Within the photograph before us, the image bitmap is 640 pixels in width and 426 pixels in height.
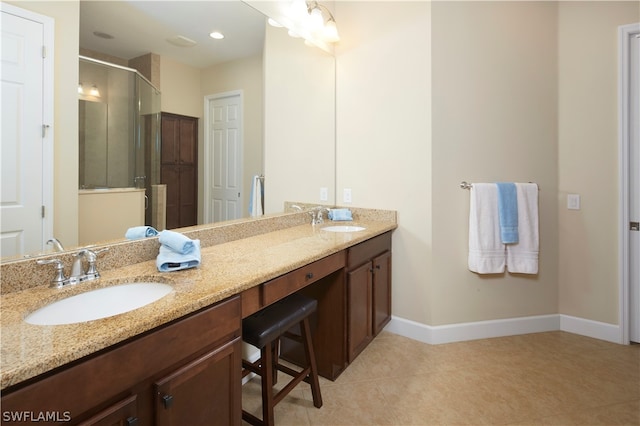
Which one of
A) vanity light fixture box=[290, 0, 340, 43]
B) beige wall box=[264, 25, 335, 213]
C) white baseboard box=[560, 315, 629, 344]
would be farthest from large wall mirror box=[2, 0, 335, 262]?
white baseboard box=[560, 315, 629, 344]

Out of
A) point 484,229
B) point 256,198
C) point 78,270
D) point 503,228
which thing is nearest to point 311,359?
point 256,198

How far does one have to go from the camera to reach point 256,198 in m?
2.11

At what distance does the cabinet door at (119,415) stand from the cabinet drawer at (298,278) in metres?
0.55

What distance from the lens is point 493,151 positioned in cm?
247

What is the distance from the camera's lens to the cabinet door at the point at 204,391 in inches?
36.0

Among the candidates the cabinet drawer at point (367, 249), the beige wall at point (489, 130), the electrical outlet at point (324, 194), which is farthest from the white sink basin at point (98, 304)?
the beige wall at point (489, 130)

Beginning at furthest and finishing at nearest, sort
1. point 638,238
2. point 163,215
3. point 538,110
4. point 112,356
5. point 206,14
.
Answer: point 538,110 < point 638,238 < point 206,14 < point 163,215 < point 112,356

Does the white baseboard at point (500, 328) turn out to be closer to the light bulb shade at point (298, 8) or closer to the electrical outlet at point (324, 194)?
the electrical outlet at point (324, 194)

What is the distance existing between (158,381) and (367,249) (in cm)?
149

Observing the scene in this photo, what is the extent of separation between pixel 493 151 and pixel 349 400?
196cm

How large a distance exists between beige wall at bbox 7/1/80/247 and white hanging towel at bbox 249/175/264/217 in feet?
3.20

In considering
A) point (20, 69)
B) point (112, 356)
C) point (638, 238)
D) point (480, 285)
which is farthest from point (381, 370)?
point (20, 69)

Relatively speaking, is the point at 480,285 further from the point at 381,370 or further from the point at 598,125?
the point at 598,125

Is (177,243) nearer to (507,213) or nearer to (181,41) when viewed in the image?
(181,41)
